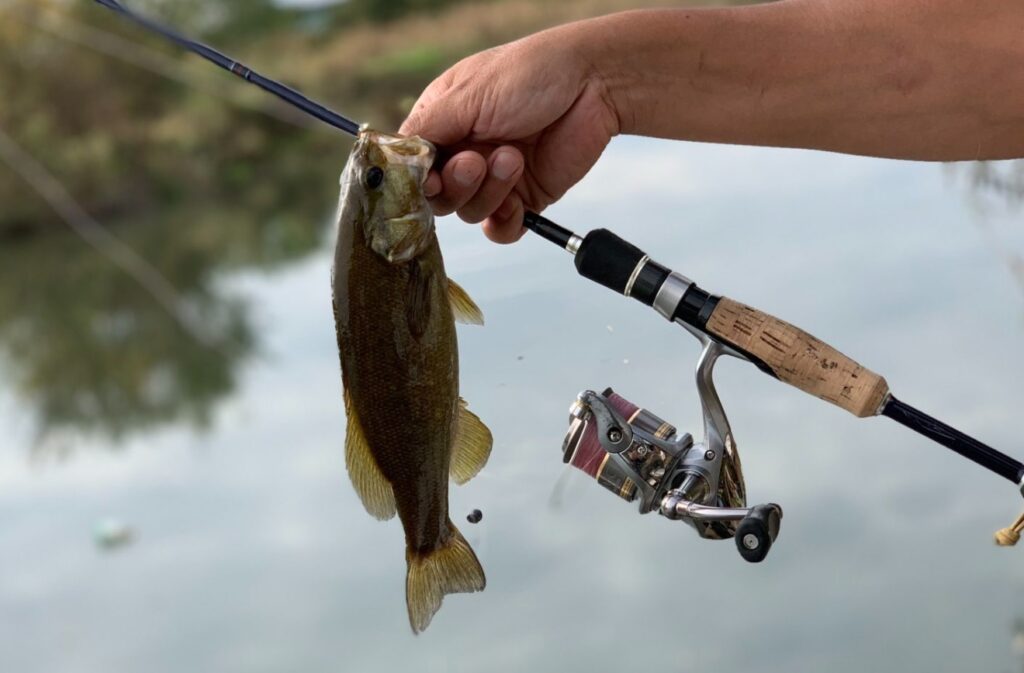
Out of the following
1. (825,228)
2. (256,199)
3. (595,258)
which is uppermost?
(256,199)

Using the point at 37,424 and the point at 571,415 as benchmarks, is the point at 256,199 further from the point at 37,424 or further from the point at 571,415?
the point at 571,415

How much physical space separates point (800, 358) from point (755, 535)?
0.29 meters

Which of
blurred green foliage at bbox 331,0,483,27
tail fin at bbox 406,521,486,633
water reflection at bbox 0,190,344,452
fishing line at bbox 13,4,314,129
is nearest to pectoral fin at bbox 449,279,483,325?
tail fin at bbox 406,521,486,633

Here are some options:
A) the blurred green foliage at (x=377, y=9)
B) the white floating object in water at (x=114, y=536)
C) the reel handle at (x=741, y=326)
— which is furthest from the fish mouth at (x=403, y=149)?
the blurred green foliage at (x=377, y=9)

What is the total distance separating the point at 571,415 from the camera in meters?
1.46

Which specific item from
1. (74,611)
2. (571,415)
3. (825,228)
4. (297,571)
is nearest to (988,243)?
(825,228)

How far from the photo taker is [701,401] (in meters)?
1.45

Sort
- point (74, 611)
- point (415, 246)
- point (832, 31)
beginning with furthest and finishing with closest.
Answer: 1. point (74, 611)
2. point (832, 31)
3. point (415, 246)

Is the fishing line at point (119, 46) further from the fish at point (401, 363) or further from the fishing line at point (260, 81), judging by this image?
the fish at point (401, 363)

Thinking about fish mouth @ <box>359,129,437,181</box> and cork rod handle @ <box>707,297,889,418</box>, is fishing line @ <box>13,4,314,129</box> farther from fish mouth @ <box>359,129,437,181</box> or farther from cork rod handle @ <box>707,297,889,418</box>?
cork rod handle @ <box>707,297,889,418</box>

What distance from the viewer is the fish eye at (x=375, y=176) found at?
141 cm

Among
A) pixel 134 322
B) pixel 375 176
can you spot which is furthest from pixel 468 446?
pixel 134 322

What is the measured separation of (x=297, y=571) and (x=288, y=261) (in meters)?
4.28

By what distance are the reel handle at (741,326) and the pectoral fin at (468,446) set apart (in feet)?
0.81
